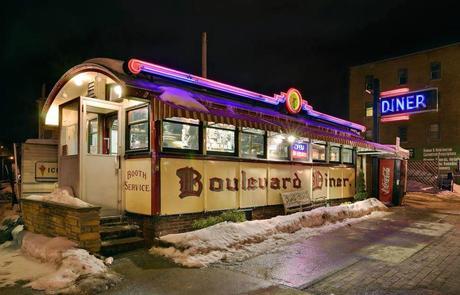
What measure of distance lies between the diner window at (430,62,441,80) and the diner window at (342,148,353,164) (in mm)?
22327

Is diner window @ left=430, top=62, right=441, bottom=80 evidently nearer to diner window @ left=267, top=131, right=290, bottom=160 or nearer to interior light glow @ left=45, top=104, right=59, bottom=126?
diner window @ left=267, top=131, right=290, bottom=160

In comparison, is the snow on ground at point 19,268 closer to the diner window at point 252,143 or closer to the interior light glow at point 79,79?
the interior light glow at point 79,79

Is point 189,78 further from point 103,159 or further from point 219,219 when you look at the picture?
point 219,219

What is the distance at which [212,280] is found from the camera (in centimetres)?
591

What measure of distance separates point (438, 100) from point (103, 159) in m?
32.8

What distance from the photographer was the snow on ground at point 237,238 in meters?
7.17

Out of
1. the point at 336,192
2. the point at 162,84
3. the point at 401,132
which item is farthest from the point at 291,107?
the point at 401,132

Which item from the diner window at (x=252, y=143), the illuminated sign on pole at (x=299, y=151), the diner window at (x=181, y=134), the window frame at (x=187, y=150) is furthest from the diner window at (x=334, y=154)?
the diner window at (x=181, y=134)

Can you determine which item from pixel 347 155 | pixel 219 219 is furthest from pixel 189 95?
pixel 347 155

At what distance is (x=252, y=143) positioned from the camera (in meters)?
11.0

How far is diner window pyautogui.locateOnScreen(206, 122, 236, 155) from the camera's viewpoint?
959 cm

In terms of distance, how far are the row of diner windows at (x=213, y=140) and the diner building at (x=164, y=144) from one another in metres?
0.03

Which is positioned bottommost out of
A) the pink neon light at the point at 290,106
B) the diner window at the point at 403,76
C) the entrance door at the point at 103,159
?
the entrance door at the point at 103,159

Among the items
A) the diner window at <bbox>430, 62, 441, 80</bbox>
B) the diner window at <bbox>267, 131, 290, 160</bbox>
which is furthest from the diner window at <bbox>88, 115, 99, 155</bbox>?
the diner window at <bbox>430, 62, 441, 80</bbox>
